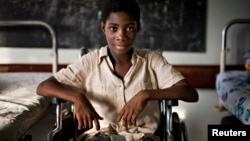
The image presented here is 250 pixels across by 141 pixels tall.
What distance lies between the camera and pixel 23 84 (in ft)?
7.15

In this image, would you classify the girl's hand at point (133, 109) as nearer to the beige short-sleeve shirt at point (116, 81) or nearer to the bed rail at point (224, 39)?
the beige short-sleeve shirt at point (116, 81)

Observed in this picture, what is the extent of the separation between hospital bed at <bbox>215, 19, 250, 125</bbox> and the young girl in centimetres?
48

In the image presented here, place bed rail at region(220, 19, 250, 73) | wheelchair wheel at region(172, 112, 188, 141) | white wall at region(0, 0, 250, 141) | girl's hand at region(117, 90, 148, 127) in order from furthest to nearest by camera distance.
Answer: white wall at region(0, 0, 250, 141) → bed rail at region(220, 19, 250, 73) → wheelchair wheel at region(172, 112, 188, 141) → girl's hand at region(117, 90, 148, 127)

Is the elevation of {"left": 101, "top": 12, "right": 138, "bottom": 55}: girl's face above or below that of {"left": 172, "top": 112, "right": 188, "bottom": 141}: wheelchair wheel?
above

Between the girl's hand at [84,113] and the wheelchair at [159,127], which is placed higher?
the girl's hand at [84,113]

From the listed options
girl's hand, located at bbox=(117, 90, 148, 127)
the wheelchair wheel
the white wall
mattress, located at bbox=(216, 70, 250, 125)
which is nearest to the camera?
girl's hand, located at bbox=(117, 90, 148, 127)

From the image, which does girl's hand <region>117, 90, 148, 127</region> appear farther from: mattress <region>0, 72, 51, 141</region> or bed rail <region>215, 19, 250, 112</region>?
bed rail <region>215, 19, 250, 112</region>

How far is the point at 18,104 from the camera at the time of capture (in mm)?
1721

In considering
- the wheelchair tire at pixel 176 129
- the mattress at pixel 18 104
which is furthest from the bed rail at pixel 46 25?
the wheelchair tire at pixel 176 129

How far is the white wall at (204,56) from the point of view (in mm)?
2533

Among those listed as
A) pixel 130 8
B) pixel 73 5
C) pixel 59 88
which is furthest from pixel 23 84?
pixel 130 8

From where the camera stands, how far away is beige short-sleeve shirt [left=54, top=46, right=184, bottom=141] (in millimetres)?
1451

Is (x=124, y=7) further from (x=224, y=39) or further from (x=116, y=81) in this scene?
(x=224, y=39)

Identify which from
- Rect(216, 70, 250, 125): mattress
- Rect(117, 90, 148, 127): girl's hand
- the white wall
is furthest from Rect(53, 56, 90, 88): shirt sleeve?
the white wall
